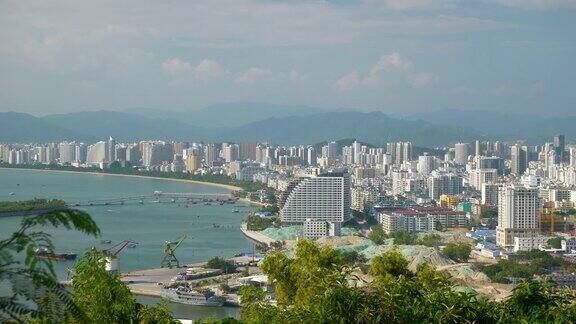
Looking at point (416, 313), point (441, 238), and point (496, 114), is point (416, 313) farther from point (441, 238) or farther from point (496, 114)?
point (496, 114)

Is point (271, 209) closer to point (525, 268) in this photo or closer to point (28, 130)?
point (525, 268)

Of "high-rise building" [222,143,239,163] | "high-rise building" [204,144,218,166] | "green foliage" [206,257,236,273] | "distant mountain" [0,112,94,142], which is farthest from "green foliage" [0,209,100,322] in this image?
"distant mountain" [0,112,94,142]

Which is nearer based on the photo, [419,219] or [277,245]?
[277,245]

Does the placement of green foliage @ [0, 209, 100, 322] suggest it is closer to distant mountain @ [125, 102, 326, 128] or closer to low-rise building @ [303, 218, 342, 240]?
low-rise building @ [303, 218, 342, 240]

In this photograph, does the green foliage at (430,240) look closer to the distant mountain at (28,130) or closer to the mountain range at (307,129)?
the distant mountain at (28,130)

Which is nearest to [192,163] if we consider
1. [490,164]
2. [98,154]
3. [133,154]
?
[133,154]

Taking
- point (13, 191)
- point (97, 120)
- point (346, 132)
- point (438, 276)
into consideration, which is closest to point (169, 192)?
point (13, 191)

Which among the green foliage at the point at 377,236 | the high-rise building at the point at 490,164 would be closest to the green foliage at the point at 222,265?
the green foliage at the point at 377,236
